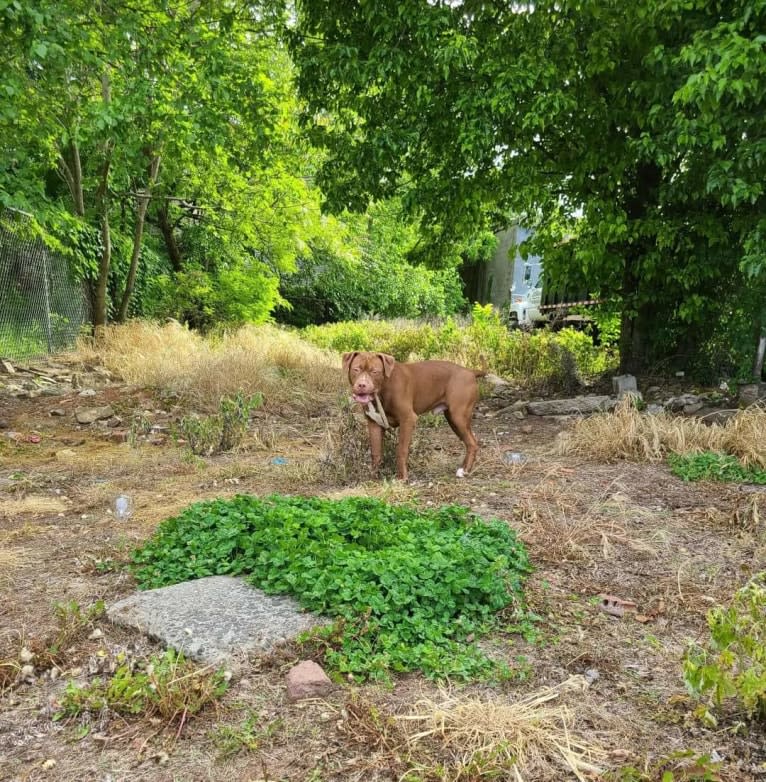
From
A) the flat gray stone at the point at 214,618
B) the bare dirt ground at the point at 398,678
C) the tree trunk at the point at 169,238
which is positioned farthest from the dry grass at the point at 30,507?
the tree trunk at the point at 169,238

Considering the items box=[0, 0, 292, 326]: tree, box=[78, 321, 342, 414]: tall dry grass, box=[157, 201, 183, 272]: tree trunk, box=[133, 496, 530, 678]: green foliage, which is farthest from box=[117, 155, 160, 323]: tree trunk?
box=[133, 496, 530, 678]: green foliage

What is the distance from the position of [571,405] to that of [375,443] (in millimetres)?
3728

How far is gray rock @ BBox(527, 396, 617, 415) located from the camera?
24.6 feet

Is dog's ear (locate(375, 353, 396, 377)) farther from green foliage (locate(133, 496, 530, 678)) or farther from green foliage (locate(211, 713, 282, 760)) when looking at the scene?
green foliage (locate(211, 713, 282, 760))

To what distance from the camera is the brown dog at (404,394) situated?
428 cm

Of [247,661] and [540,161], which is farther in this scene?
[540,161]

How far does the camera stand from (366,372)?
4.24 m

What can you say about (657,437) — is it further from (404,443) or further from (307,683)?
(307,683)

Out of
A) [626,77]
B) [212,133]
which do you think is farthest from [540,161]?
[212,133]

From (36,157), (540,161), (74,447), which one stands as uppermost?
(36,157)

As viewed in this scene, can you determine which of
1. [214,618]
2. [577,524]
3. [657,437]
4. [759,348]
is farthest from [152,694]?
[759,348]

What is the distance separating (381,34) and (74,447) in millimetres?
5207

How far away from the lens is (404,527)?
3.18 m

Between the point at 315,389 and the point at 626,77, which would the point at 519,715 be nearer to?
the point at 626,77
